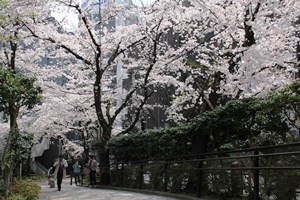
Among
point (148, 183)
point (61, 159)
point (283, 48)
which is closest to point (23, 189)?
point (148, 183)

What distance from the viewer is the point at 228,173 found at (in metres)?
8.54

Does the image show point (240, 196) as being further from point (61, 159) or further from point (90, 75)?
point (90, 75)

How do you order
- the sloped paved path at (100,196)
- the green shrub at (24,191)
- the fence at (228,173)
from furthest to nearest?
the sloped paved path at (100,196) → the green shrub at (24,191) → the fence at (228,173)

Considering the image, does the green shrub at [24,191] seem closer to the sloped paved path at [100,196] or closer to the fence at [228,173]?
the sloped paved path at [100,196]

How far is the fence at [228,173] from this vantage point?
21.1 ft

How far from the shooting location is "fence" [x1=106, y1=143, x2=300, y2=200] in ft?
21.1

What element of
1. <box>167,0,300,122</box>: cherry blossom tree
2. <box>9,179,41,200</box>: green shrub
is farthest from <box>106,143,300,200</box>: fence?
<box>9,179,41,200</box>: green shrub

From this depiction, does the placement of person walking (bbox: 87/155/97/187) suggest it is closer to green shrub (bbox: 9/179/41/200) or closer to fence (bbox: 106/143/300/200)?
fence (bbox: 106/143/300/200)

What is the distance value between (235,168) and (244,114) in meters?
1.95

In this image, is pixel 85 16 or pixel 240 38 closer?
pixel 240 38

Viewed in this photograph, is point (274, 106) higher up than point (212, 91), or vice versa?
A: point (212, 91)

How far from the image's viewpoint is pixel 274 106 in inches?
313

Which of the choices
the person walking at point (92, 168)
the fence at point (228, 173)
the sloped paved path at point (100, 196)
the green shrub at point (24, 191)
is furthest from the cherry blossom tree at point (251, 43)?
the person walking at point (92, 168)

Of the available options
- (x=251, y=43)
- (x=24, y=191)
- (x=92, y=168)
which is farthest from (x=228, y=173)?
(x=92, y=168)
